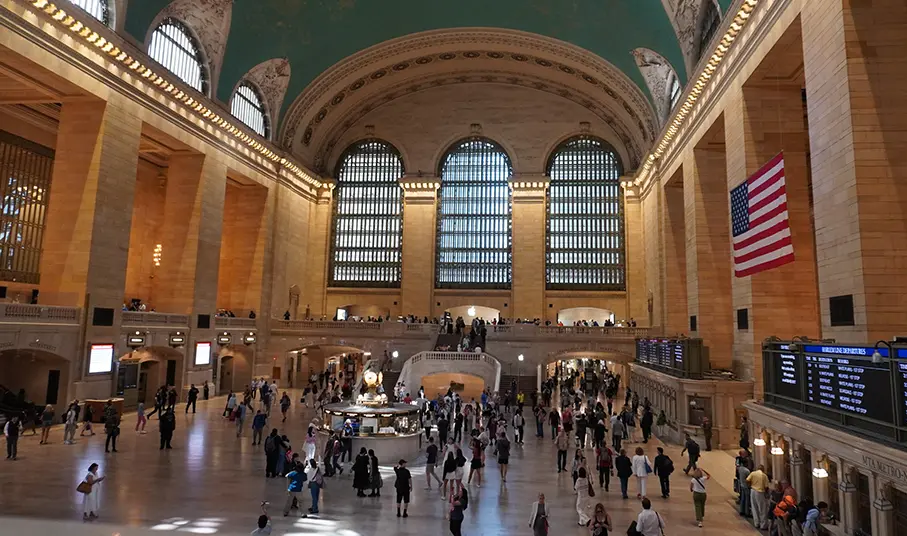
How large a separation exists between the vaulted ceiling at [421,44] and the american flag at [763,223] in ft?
33.2

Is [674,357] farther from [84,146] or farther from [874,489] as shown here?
[84,146]

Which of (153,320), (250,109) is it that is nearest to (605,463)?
(153,320)

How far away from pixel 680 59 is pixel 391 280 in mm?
20771

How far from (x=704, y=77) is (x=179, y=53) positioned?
19529 mm

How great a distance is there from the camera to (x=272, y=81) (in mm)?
28625

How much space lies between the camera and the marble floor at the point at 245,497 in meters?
8.73

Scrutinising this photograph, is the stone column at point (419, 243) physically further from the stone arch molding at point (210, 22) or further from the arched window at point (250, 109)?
the stone arch molding at point (210, 22)

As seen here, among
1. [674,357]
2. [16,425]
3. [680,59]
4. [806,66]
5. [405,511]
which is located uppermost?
[680,59]

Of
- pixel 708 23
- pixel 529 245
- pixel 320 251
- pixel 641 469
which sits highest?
pixel 708 23

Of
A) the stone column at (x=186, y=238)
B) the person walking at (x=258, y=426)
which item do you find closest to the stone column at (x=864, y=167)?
A: the person walking at (x=258, y=426)

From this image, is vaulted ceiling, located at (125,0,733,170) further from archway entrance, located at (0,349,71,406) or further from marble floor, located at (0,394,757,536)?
marble floor, located at (0,394,757,536)

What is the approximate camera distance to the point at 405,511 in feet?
30.8

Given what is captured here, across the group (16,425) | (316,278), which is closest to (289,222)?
(316,278)

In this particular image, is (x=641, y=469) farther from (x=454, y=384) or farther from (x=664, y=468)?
(x=454, y=384)
